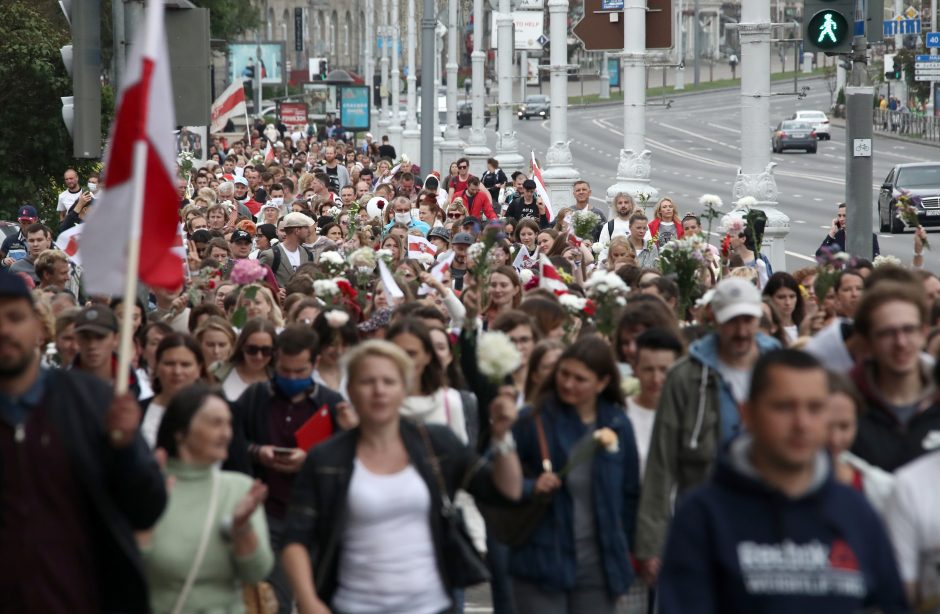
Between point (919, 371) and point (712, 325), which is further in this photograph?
point (712, 325)

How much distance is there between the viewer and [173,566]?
608 centimetres

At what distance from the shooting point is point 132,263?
5.44m

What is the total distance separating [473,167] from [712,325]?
30559 mm

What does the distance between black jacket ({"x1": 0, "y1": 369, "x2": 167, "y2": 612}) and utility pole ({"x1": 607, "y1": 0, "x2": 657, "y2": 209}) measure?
1757 cm

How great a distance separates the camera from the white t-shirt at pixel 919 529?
16.2 feet

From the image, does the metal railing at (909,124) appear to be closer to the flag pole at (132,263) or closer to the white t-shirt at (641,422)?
the white t-shirt at (641,422)

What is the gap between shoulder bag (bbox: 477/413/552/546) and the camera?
679 cm

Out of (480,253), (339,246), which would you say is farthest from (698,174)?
(480,253)

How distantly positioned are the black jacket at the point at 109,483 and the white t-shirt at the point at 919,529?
2078 mm

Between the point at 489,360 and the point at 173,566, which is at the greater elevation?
the point at 489,360

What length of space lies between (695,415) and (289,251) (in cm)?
998

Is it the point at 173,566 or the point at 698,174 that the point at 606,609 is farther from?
the point at 698,174

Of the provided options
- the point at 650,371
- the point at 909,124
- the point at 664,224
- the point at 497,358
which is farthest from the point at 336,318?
the point at 909,124

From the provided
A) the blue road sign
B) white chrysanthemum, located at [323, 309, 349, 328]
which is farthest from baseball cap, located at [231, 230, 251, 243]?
the blue road sign
